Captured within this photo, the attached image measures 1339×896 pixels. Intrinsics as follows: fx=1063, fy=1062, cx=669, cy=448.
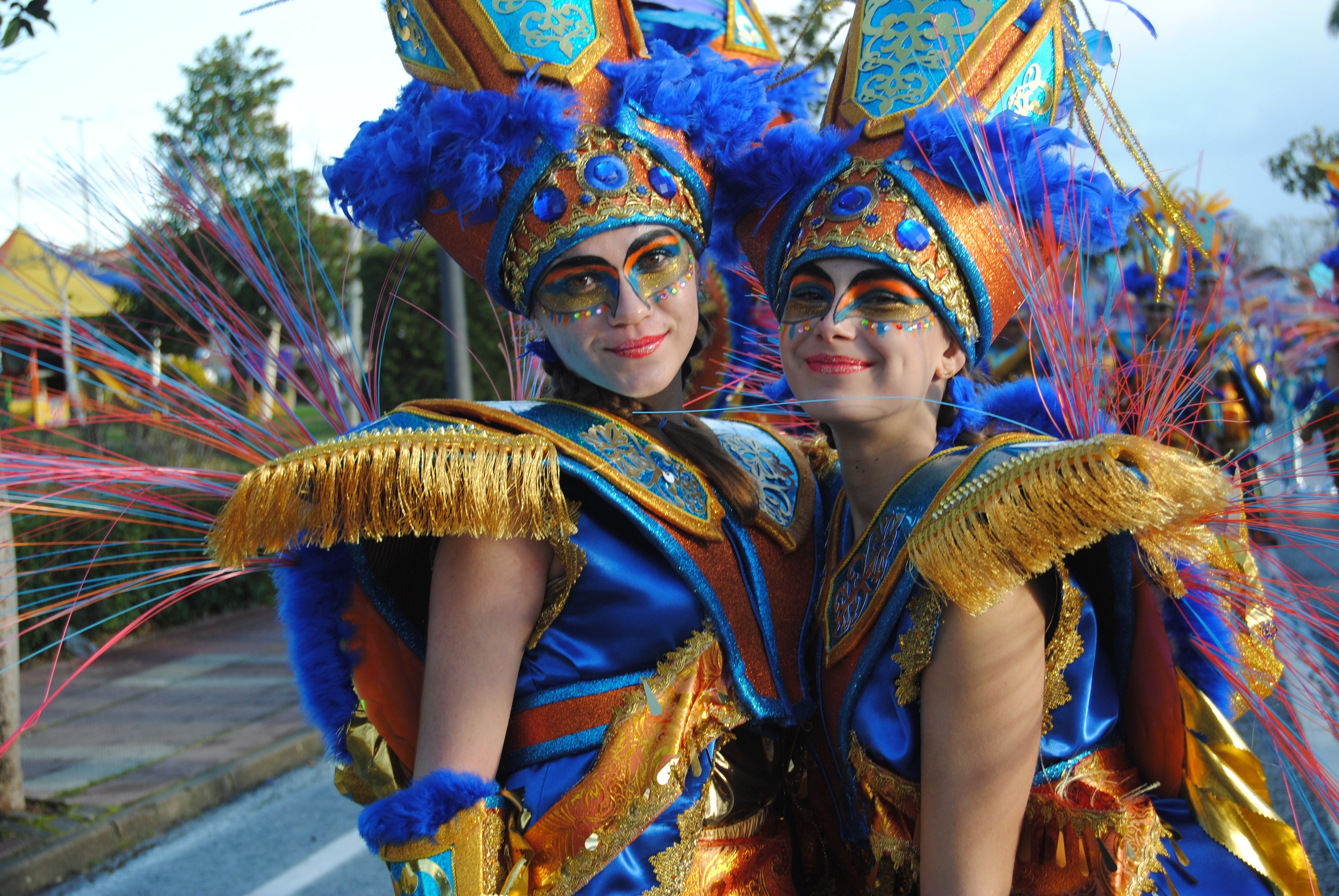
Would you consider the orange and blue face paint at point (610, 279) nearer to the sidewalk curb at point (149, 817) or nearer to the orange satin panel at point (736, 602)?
the orange satin panel at point (736, 602)

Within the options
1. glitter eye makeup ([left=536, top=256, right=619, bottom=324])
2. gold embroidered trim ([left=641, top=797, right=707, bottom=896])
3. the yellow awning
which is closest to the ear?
glitter eye makeup ([left=536, top=256, right=619, bottom=324])

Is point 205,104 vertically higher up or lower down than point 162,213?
higher up

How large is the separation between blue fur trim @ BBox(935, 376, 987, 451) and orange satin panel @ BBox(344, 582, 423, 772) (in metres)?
1.09

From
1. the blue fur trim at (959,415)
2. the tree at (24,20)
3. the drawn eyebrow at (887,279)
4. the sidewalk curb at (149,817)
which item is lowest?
the sidewalk curb at (149,817)

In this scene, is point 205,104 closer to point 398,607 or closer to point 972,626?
point 398,607

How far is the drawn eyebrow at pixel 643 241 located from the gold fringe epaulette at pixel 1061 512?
2.41 ft

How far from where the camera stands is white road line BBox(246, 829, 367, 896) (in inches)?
173

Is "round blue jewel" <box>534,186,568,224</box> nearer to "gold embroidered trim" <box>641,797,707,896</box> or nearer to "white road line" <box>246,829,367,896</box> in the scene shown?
"gold embroidered trim" <box>641,797,707,896</box>

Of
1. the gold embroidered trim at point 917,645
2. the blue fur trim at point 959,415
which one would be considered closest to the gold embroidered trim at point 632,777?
the gold embroidered trim at point 917,645

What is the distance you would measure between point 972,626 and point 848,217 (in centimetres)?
72

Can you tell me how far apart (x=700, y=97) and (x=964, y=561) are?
104 centimetres

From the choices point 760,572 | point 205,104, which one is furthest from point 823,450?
point 205,104

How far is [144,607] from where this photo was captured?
820cm

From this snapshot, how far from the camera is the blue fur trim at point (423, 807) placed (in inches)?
67.2
